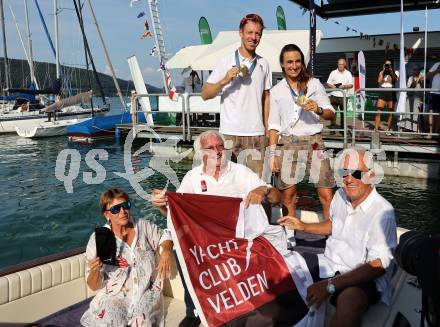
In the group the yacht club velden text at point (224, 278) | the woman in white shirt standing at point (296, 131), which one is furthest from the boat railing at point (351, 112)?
the yacht club velden text at point (224, 278)

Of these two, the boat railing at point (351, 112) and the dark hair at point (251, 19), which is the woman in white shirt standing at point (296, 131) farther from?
the boat railing at point (351, 112)

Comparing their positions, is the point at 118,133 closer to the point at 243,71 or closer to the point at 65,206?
the point at 65,206

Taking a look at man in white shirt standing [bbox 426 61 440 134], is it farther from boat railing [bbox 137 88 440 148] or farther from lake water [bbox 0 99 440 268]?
lake water [bbox 0 99 440 268]

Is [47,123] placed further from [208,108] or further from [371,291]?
[371,291]

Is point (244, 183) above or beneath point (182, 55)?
beneath

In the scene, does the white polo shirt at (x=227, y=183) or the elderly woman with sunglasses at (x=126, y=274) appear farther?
the white polo shirt at (x=227, y=183)

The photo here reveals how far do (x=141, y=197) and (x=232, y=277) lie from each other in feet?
27.5

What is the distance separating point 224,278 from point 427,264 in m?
2.04

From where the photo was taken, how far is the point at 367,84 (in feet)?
69.7

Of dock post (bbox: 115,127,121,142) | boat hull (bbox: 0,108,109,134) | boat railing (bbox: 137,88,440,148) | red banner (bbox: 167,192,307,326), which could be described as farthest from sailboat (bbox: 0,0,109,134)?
red banner (bbox: 167,192,307,326)

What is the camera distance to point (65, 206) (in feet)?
36.4

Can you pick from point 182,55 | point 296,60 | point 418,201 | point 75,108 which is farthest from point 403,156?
point 75,108

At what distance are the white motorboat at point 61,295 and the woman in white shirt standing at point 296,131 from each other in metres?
1.18

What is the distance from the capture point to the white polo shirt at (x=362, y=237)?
325 centimetres
